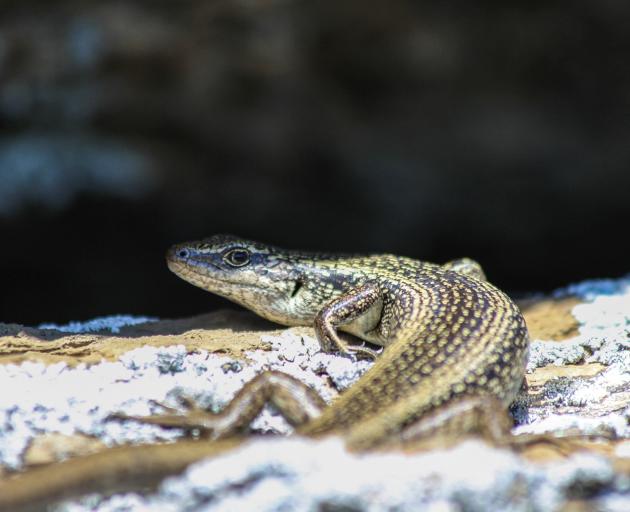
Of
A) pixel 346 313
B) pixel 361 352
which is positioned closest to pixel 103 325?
pixel 346 313

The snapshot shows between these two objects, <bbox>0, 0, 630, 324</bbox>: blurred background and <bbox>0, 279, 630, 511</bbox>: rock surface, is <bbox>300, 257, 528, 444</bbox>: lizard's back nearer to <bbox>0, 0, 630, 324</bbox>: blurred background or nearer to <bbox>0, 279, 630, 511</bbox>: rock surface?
<bbox>0, 279, 630, 511</bbox>: rock surface

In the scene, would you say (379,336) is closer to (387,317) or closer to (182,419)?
(387,317)

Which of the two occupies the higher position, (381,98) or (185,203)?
(381,98)

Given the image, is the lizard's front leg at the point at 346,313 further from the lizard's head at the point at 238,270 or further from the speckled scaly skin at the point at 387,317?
the lizard's head at the point at 238,270

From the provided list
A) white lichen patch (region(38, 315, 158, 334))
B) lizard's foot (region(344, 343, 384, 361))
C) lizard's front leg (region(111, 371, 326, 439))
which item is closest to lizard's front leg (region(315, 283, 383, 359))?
lizard's foot (region(344, 343, 384, 361))

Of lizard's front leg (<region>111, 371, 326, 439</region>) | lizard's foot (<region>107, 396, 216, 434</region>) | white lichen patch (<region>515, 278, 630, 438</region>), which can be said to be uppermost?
lizard's front leg (<region>111, 371, 326, 439</region>)

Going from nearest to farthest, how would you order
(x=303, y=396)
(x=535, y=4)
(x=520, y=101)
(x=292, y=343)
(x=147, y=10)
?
(x=303, y=396)
(x=292, y=343)
(x=147, y=10)
(x=535, y=4)
(x=520, y=101)

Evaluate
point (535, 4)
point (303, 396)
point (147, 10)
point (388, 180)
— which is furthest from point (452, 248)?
point (303, 396)

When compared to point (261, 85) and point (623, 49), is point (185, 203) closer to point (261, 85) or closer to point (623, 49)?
point (261, 85)
